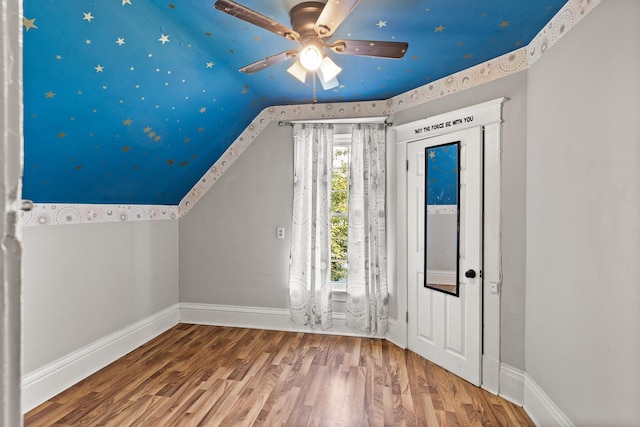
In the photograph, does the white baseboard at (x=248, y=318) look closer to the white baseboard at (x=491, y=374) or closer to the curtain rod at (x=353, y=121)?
the white baseboard at (x=491, y=374)

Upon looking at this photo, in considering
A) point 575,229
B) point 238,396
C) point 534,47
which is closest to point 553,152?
point 575,229

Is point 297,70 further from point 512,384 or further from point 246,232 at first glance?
point 512,384

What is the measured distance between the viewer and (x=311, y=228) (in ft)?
12.1

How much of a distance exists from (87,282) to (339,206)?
2473 millimetres

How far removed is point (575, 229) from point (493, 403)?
143cm

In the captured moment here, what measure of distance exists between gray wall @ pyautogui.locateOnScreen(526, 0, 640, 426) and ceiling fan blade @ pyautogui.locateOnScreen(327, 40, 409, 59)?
973 millimetres

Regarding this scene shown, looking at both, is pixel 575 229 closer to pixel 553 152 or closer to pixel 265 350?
pixel 553 152

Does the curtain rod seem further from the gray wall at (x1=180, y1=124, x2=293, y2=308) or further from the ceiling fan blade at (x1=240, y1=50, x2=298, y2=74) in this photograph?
the ceiling fan blade at (x1=240, y1=50, x2=298, y2=74)

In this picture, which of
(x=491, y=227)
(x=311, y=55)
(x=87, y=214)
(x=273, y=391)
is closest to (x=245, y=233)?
(x=87, y=214)

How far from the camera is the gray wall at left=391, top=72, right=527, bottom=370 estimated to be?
250 cm

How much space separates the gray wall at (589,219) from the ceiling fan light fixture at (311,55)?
1.43m

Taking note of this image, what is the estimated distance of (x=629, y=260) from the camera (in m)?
1.52

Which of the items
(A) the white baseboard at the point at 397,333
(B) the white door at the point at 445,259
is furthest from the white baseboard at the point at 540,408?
(A) the white baseboard at the point at 397,333

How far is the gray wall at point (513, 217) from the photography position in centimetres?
250
